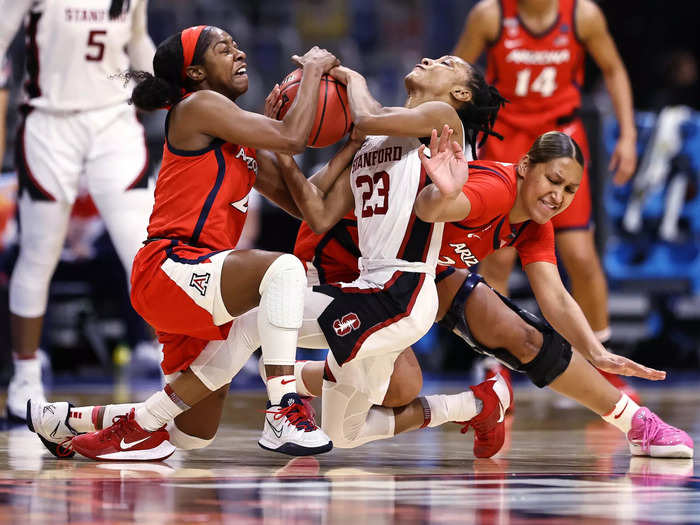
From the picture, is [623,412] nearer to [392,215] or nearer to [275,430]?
[392,215]

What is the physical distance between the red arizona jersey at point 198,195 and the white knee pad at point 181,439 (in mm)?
611

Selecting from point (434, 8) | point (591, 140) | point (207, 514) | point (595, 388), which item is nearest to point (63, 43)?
point (595, 388)

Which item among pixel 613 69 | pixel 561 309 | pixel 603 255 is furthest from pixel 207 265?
pixel 603 255

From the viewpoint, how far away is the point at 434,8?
35.2 feet

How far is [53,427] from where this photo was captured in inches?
154

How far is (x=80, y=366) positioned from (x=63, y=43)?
350cm

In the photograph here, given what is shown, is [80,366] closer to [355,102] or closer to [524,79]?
[524,79]

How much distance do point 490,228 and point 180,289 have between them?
973 mm

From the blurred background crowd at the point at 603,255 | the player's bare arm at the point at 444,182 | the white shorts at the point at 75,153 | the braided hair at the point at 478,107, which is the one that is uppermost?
the braided hair at the point at 478,107

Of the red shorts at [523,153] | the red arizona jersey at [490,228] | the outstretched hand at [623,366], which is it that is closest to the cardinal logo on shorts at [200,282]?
the red arizona jersey at [490,228]

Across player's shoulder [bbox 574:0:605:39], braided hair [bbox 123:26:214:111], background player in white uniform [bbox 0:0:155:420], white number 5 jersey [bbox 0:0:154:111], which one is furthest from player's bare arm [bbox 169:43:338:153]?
player's shoulder [bbox 574:0:605:39]

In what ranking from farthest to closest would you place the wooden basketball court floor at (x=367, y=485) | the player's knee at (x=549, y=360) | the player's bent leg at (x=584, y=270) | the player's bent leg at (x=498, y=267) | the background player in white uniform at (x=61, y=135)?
the player's bent leg at (x=584, y=270), the player's bent leg at (x=498, y=267), the background player in white uniform at (x=61, y=135), the player's knee at (x=549, y=360), the wooden basketball court floor at (x=367, y=485)

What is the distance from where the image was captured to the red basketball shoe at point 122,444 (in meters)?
3.79

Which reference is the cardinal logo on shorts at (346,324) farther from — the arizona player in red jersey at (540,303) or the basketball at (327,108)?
the basketball at (327,108)
